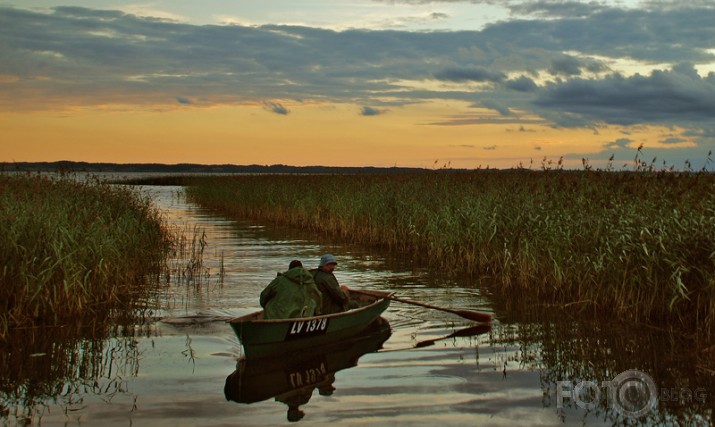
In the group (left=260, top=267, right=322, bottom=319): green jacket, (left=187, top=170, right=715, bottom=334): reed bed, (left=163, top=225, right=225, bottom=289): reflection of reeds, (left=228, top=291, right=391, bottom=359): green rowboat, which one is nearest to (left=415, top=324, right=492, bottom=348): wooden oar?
(left=228, top=291, right=391, bottom=359): green rowboat

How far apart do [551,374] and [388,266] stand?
10.2 meters

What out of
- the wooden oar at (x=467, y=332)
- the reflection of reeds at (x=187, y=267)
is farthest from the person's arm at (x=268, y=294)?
the reflection of reeds at (x=187, y=267)

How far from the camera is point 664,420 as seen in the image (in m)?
7.21

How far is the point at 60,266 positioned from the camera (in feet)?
38.1

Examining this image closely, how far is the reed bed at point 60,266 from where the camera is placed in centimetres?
1098

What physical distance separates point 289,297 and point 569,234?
6.29 metres

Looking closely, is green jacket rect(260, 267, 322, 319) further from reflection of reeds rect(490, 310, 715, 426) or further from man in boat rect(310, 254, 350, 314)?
reflection of reeds rect(490, 310, 715, 426)

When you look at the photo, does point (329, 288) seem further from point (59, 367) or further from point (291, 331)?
point (59, 367)

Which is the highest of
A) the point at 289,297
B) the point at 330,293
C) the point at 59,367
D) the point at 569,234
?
the point at 569,234

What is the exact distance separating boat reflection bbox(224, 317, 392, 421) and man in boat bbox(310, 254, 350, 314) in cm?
67

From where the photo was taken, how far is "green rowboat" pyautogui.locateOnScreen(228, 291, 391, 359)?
29.6 feet

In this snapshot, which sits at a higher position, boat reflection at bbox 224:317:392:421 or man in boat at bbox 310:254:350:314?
man in boat at bbox 310:254:350:314

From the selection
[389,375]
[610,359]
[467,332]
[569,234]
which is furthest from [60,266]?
[569,234]

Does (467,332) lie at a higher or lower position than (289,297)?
lower
